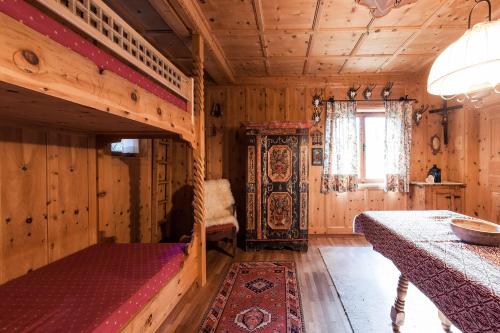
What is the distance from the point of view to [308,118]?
Result: 4402mm

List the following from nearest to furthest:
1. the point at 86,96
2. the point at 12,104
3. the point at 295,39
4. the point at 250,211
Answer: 1. the point at 86,96
2. the point at 12,104
3. the point at 295,39
4. the point at 250,211

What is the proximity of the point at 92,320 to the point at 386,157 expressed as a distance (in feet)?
14.5

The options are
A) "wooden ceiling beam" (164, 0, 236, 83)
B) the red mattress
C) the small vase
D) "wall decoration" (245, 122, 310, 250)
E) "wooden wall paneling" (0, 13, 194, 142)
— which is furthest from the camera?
the small vase

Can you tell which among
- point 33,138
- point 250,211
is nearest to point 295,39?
point 250,211

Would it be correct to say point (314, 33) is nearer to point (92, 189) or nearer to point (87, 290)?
point (92, 189)

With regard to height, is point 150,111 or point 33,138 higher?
point 150,111

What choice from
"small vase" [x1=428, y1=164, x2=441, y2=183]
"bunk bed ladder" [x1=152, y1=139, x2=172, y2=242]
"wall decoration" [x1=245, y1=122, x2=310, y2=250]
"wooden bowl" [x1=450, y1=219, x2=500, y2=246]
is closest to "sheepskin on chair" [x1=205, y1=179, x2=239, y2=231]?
"wall decoration" [x1=245, y1=122, x2=310, y2=250]

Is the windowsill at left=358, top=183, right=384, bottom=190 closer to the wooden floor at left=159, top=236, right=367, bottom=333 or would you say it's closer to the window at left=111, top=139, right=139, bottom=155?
the wooden floor at left=159, top=236, right=367, bottom=333

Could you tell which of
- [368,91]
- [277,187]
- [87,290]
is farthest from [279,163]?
[87,290]

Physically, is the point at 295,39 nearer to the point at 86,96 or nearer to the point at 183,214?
the point at 86,96

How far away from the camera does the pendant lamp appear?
1431mm

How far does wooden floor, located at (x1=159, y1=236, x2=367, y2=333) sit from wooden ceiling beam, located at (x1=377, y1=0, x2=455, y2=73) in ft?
9.87

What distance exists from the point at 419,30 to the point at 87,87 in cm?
346

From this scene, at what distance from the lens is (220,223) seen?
3398 millimetres
